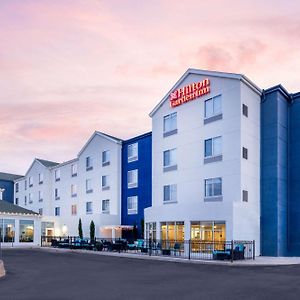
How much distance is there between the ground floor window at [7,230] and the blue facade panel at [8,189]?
25.2 meters

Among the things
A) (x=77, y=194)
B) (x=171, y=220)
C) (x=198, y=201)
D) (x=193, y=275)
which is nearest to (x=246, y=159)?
(x=198, y=201)

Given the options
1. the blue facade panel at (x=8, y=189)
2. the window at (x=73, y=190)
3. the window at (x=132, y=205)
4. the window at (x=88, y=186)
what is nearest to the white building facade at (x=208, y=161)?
the window at (x=132, y=205)

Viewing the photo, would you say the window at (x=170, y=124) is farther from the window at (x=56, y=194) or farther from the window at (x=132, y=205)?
the window at (x=56, y=194)

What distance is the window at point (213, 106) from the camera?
37.0m

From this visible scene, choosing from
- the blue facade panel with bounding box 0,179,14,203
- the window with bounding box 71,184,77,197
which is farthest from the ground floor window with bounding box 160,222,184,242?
the blue facade panel with bounding box 0,179,14,203

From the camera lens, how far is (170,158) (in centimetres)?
4162

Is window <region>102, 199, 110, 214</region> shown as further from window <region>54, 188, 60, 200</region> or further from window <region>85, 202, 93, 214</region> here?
window <region>54, 188, 60, 200</region>

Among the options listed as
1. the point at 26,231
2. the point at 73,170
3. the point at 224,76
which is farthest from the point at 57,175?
the point at 224,76

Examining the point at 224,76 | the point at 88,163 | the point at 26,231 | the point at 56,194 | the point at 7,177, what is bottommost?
the point at 26,231

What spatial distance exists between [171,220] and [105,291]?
23.5 metres

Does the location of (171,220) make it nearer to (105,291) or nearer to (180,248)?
(180,248)

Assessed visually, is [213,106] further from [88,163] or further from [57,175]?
[57,175]

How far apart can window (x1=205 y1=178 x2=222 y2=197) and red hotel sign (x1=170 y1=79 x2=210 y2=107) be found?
25.1 ft

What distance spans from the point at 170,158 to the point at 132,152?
33.2ft
